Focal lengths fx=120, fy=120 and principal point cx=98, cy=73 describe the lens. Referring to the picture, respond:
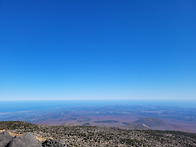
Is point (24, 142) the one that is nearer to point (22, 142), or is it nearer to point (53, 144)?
point (22, 142)

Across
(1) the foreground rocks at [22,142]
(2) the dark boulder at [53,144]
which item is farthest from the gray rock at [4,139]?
(2) the dark boulder at [53,144]

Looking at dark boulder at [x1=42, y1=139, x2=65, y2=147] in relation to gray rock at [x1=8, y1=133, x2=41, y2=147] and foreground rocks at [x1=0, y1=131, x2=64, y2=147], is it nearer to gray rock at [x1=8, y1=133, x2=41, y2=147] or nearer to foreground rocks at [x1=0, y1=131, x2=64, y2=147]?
Answer: foreground rocks at [x1=0, y1=131, x2=64, y2=147]

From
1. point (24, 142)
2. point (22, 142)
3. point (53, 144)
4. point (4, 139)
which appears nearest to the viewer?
point (22, 142)

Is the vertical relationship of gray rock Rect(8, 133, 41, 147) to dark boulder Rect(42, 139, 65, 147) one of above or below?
above

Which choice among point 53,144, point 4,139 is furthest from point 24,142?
point 53,144

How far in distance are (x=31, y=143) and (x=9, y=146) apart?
8.24 feet

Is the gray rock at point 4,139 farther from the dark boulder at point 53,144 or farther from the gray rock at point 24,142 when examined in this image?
the dark boulder at point 53,144

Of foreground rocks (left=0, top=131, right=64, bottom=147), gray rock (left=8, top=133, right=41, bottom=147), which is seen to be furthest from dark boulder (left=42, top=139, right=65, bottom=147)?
gray rock (left=8, top=133, right=41, bottom=147)

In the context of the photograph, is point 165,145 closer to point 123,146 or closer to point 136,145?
point 136,145

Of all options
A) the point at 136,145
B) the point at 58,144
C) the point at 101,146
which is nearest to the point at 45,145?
the point at 58,144

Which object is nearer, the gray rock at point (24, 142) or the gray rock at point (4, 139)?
the gray rock at point (24, 142)

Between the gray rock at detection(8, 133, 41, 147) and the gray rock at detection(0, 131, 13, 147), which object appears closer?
the gray rock at detection(8, 133, 41, 147)

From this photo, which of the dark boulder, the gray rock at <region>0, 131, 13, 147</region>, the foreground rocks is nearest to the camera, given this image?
the foreground rocks

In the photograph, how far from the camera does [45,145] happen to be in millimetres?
18312
